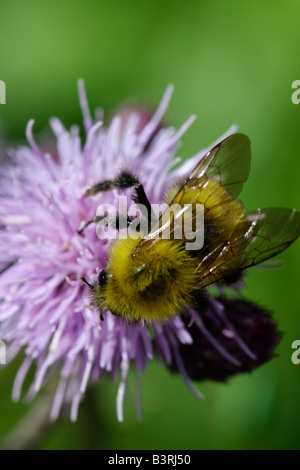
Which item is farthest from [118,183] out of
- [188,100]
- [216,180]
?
[188,100]

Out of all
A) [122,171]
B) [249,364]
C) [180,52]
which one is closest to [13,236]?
[122,171]

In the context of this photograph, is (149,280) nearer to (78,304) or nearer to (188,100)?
(78,304)

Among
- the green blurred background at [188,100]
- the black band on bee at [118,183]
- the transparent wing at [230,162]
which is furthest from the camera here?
the green blurred background at [188,100]

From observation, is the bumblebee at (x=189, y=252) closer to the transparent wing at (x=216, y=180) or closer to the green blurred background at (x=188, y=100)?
the transparent wing at (x=216, y=180)

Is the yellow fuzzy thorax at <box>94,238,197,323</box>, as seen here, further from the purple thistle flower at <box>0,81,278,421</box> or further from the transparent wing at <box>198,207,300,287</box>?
the purple thistle flower at <box>0,81,278,421</box>

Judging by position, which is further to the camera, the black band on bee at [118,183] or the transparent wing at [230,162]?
the black band on bee at [118,183]

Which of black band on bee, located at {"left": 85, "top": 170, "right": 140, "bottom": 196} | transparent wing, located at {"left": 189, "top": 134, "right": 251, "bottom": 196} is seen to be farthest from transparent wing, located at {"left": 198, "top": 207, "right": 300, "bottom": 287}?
black band on bee, located at {"left": 85, "top": 170, "right": 140, "bottom": 196}

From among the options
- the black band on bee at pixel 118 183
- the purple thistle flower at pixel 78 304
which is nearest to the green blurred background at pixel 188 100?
the purple thistle flower at pixel 78 304

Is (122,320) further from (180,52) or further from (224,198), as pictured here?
(180,52)

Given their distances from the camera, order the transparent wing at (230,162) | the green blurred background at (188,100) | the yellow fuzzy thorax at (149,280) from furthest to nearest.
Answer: the green blurred background at (188,100), the transparent wing at (230,162), the yellow fuzzy thorax at (149,280)
